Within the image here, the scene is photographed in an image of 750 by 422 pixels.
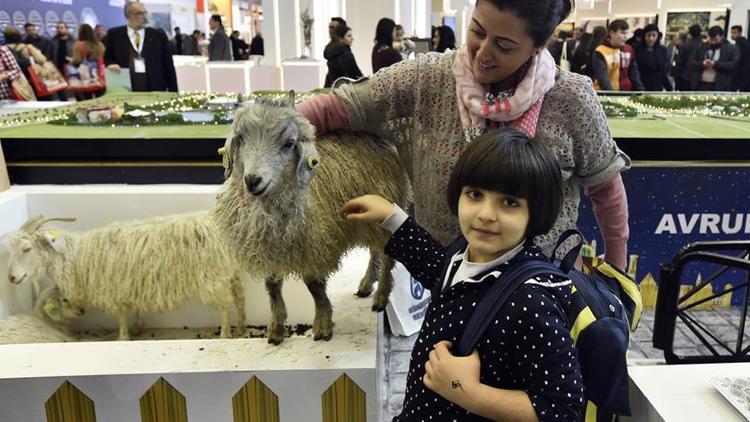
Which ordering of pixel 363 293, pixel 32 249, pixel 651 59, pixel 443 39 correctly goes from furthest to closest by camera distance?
pixel 443 39, pixel 651 59, pixel 32 249, pixel 363 293

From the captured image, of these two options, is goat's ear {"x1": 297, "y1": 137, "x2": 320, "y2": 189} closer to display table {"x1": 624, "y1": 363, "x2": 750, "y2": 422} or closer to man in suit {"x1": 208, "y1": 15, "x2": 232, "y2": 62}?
display table {"x1": 624, "y1": 363, "x2": 750, "y2": 422}

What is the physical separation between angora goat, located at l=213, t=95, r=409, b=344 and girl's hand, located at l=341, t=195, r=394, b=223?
14cm

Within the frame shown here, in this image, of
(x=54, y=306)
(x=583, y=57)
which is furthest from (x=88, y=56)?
(x=583, y=57)

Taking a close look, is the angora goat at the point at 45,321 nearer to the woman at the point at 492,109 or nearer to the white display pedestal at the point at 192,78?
the woman at the point at 492,109

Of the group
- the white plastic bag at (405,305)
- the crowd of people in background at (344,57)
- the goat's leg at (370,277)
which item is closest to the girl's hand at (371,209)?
the goat's leg at (370,277)

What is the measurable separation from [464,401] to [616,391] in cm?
38

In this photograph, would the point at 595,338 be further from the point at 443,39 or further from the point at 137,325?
the point at 443,39

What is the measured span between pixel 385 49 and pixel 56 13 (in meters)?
7.77

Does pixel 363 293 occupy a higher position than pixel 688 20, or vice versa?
pixel 688 20

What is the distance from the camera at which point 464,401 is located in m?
1.00

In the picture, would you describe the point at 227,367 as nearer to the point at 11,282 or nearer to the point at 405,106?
the point at 405,106

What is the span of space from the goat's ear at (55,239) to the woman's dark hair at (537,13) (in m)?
2.15

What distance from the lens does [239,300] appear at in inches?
102

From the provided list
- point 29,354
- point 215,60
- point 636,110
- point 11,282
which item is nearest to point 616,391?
point 29,354
